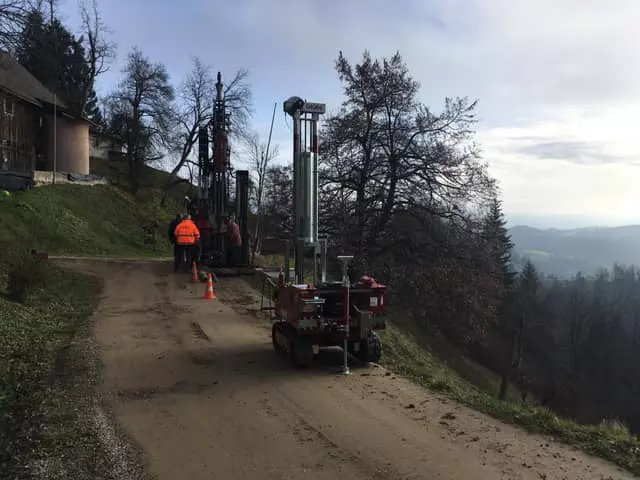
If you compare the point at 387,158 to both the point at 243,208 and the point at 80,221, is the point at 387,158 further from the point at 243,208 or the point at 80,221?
the point at 80,221

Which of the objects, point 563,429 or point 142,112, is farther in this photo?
point 142,112

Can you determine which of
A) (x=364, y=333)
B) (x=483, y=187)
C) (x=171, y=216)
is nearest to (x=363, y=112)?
(x=483, y=187)

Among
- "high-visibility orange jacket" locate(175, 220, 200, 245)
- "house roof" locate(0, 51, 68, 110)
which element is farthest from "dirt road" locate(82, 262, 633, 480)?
"house roof" locate(0, 51, 68, 110)

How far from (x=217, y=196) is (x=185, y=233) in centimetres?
316

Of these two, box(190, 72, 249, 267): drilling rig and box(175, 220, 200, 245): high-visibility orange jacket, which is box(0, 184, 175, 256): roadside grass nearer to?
box(175, 220, 200, 245): high-visibility orange jacket

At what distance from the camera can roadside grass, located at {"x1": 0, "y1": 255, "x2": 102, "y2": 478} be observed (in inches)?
223

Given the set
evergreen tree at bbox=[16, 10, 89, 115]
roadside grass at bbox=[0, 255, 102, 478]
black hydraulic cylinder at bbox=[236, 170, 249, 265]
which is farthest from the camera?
evergreen tree at bbox=[16, 10, 89, 115]

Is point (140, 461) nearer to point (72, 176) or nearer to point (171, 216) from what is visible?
point (72, 176)

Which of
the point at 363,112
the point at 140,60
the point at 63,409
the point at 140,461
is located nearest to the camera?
the point at 140,461

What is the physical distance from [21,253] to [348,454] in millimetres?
12572

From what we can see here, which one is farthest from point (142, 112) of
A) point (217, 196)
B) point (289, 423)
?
point (289, 423)

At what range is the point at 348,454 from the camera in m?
5.83

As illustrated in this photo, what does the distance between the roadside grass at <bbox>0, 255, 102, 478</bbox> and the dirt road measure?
0.64 meters

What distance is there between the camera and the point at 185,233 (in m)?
20.1
